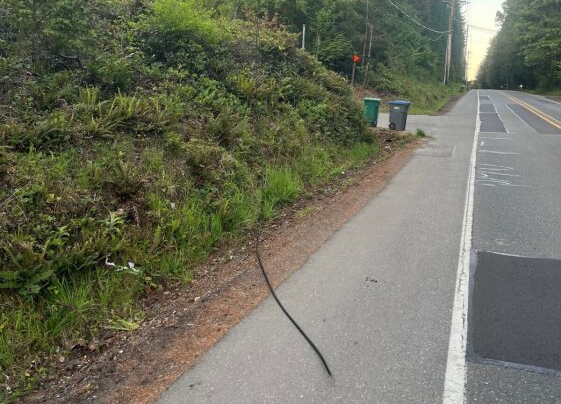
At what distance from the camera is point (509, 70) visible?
88188 mm

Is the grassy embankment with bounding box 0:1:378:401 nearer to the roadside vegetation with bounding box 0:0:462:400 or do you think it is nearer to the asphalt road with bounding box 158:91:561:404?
the roadside vegetation with bounding box 0:0:462:400

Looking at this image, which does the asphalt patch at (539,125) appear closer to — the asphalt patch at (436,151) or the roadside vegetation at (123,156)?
the asphalt patch at (436,151)

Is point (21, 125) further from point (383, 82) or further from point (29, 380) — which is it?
point (383, 82)

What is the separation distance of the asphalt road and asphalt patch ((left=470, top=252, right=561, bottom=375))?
1 cm

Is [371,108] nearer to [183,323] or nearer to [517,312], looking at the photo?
[517,312]

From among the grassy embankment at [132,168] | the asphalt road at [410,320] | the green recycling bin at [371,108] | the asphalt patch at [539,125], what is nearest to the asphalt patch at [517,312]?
the asphalt road at [410,320]

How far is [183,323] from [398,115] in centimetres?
1499

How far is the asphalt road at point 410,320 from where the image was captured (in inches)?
129

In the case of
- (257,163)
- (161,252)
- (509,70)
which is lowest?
(161,252)

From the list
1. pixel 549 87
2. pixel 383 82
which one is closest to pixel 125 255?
pixel 383 82

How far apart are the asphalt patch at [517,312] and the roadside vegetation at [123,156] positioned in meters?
3.01

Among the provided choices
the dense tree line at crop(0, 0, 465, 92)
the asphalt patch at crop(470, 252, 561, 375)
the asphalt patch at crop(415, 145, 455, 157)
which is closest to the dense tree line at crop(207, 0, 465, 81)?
the dense tree line at crop(0, 0, 465, 92)

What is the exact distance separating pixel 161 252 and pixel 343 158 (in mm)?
6867

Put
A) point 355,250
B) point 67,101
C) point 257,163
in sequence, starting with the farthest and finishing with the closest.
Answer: point 257,163 → point 67,101 → point 355,250
